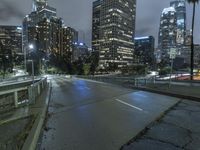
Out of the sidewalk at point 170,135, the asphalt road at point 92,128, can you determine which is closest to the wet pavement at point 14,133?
the asphalt road at point 92,128

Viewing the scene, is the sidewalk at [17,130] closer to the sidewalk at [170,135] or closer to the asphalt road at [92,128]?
the asphalt road at [92,128]

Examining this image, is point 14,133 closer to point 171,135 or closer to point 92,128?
point 92,128

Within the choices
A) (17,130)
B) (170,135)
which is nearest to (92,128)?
(17,130)

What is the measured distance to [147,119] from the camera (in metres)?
8.51

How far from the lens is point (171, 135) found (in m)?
6.43

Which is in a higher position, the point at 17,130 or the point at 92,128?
the point at 17,130

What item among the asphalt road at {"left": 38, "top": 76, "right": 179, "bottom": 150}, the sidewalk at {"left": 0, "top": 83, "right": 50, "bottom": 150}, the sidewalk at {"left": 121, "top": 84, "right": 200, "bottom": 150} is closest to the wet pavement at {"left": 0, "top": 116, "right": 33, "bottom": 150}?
the sidewalk at {"left": 0, "top": 83, "right": 50, "bottom": 150}

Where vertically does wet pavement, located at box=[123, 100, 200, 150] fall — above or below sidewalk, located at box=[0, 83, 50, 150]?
below

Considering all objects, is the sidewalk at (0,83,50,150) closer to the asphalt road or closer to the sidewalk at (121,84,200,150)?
the asphalt road

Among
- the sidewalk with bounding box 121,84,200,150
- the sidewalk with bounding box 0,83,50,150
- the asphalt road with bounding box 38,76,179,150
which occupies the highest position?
the sidewalk with bounding box 0,83,50,150

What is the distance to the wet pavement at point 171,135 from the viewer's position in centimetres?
554

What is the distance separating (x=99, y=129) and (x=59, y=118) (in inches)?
93.0

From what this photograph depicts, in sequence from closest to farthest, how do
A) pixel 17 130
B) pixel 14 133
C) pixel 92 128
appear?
1. pixel 14 133
2. pixel 17 130
3. pixel 92 128

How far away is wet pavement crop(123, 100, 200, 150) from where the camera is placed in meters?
5.54
